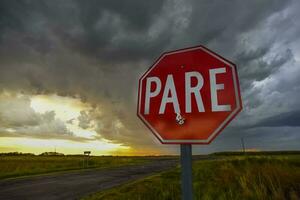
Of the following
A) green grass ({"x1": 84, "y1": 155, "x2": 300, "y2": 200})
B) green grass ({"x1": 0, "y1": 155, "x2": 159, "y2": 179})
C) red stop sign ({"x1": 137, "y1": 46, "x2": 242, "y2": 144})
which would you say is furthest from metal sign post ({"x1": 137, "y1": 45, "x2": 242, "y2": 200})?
green grass ({"x1": 0, "y1": 155, "x2": 159, "y2": 179})

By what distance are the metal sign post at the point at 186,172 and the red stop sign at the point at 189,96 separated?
77 millimetres

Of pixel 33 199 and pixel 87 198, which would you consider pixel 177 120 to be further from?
pixel 33 199

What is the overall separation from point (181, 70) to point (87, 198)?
8286mm

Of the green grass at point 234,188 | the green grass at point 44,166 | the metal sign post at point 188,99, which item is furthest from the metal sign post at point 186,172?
the green grass at point 44,166

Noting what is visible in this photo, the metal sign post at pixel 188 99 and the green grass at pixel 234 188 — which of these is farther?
the green grass at pixel 234 188

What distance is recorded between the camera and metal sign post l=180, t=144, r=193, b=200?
166 centimetres

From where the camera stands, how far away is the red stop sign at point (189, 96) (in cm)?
160

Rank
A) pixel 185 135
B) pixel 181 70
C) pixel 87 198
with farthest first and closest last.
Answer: pixel 87 198 → pixel 181 70 → pixel 185 135

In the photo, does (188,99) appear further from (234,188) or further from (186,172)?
(234,188)

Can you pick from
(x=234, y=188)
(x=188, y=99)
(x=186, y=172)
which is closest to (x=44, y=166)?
(x=234, y=188)

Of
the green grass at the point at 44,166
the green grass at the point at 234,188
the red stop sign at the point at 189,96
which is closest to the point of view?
the red stop sign at the point at 189,96

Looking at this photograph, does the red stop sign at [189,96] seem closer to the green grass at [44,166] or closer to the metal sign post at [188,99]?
the metal sign post at [188,99]

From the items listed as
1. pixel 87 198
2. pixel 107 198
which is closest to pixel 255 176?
pixel 107 198

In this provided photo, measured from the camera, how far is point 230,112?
1.57 metres
